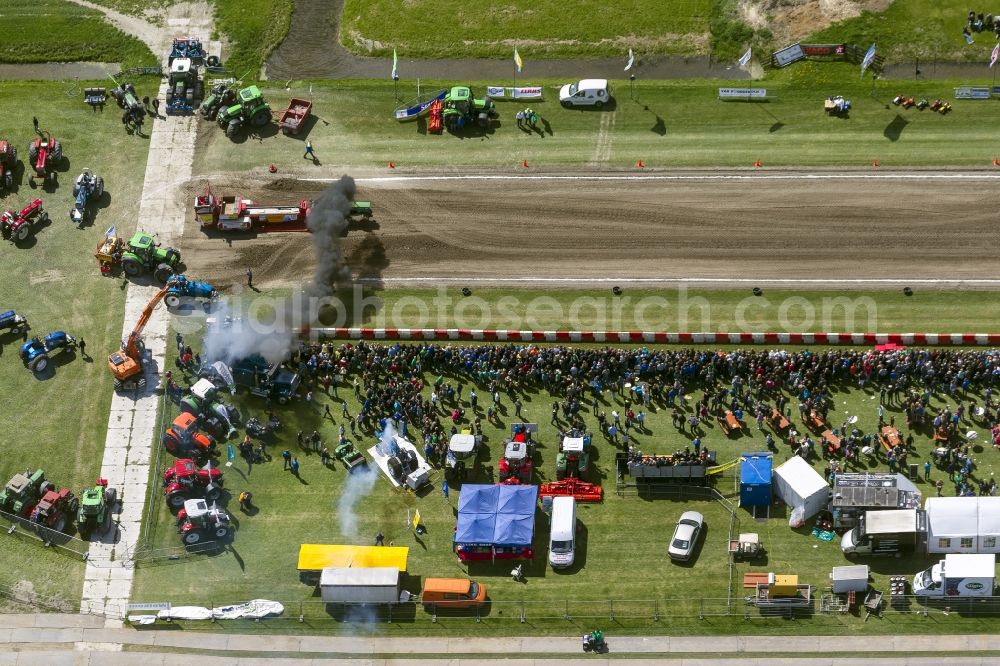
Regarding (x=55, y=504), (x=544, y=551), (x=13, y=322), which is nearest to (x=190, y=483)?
(x=55, y=504)

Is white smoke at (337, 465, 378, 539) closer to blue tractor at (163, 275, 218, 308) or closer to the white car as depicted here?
blue tractor at (163, 275, 218, 308)

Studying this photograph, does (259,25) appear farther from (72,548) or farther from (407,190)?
(72,548)

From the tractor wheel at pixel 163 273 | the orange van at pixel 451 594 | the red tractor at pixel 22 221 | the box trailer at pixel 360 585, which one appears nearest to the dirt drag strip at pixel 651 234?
the tractor wheel at pixel 163 273

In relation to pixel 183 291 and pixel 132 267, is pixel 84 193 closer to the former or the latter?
pixel 132 267

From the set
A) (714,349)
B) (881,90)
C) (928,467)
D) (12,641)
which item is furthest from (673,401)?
(12,641)

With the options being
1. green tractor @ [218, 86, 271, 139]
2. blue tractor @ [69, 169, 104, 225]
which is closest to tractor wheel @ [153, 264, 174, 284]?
blue tractor @ [69, 169, 104, 225]
